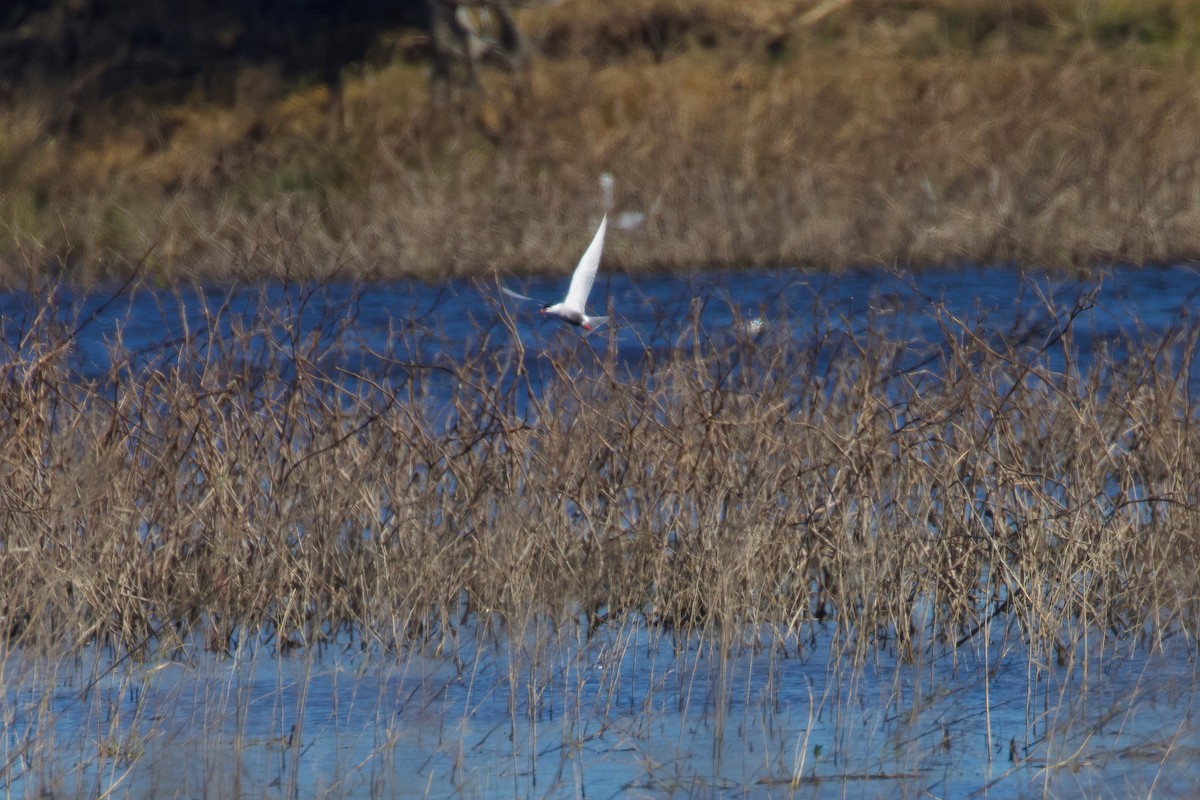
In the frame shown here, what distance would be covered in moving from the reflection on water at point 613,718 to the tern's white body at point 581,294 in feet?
4.55

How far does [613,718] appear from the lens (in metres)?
4.84

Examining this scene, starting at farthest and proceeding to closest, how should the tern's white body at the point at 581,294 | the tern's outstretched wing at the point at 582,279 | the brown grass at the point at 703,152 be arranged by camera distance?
the brown grass at the point at 703,152 < the tern's outstretched wing at the point at 582,279 < the tern's white body at the point at 581,294

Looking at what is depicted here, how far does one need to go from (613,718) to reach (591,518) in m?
0.95

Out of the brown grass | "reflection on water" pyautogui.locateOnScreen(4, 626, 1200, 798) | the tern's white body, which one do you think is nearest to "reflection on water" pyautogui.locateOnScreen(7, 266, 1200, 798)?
"reflection on water" pyautogui.locateOnScreen(4, 626, 1200, 798)

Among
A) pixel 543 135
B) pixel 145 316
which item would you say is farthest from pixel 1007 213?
pixel 145 316

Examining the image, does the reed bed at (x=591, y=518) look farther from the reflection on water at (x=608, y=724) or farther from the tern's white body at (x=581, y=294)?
the tern's white body at (x=581, y=294)

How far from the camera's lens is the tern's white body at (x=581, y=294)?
6918 mm

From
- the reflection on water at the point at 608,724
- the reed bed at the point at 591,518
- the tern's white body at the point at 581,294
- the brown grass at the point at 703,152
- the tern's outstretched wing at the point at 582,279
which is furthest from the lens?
the brown grass at the point at 703,152

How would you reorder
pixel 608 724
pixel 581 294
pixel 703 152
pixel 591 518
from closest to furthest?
pixel 608 724, pixel 591 518, pixel 581 294, pixel 703 152

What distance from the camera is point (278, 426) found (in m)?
6.05

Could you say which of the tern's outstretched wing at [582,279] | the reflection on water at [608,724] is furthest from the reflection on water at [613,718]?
the tern's outstretched wing at [582,279]

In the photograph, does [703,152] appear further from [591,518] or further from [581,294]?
[591,518]

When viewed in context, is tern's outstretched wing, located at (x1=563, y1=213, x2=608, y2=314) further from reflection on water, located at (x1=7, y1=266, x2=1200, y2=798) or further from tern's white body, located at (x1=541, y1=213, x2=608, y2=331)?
reflection on water, located at (x1=7, y1=266, x2=1200, y2=798)

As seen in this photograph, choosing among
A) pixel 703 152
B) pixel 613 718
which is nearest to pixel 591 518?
pixel 613 718
